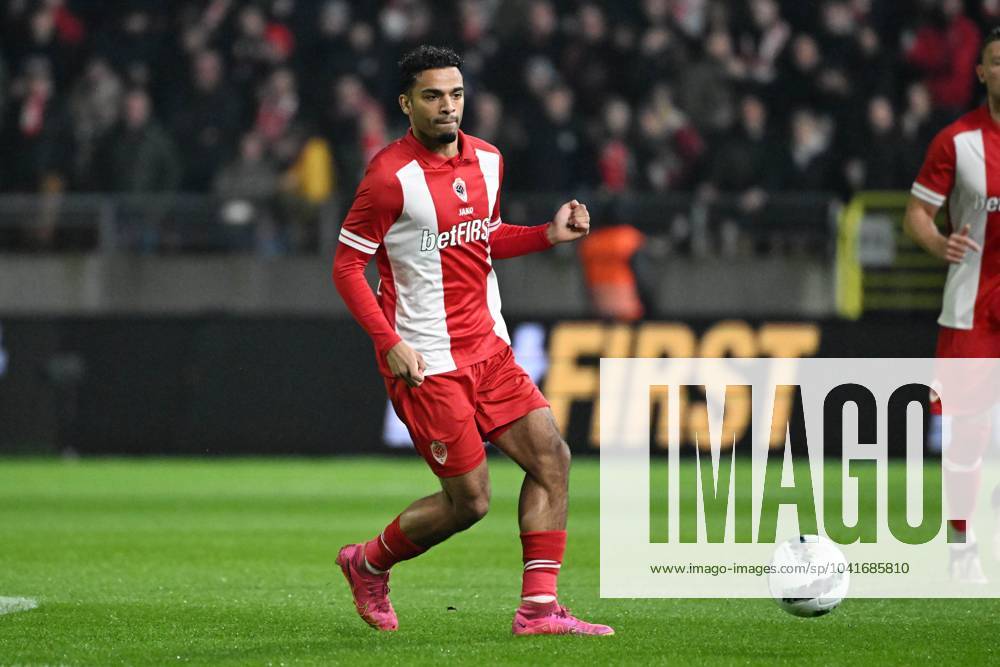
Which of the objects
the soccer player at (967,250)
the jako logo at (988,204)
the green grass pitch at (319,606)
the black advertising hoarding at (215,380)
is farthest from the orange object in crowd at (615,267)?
the jako logo at (988,204)

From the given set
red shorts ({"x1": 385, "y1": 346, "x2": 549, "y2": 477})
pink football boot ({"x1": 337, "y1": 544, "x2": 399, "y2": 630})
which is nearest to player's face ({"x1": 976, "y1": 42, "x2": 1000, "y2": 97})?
red shorts ({"x1": 385, "y1": 346, "x2": 549, "y2": 477})

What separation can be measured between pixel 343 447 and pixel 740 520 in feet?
20.4

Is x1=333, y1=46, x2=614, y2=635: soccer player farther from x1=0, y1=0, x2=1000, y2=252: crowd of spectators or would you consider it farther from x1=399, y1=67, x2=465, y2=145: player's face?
x1=0, y1=0, x2=1000, y2=252: crowd of spectators

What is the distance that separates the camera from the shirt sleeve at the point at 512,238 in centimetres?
711

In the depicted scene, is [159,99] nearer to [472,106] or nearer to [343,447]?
[472,106]

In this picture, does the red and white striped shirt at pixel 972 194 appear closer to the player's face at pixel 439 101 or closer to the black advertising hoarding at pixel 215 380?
the player's face at pixel 439 101

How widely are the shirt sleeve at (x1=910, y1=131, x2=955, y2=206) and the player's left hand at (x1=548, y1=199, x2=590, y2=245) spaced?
7.31ft

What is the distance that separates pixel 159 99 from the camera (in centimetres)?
2038

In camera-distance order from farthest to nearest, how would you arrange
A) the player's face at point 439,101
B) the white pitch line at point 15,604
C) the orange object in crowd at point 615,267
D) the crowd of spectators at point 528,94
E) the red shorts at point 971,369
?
the crowd of spectators at point 528,94 → the orange object in crowd at point 615,267 → the red shorts at point 971,369 → the white pitch line at point 15,604 → the player's face at point 439,101

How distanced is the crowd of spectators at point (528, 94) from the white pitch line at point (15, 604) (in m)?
11.1

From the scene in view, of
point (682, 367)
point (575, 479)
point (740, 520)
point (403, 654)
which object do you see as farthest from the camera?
point (682, 367)

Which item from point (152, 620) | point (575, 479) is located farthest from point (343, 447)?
point (152, 620)

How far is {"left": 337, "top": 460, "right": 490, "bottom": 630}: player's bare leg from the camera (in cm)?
691

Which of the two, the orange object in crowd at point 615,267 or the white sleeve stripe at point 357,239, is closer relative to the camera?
the white sleeve stripe at point 357,239
